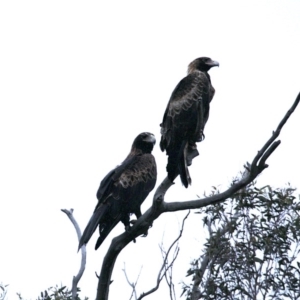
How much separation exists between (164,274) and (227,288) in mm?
3678

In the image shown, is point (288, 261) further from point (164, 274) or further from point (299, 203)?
point (164, 274)

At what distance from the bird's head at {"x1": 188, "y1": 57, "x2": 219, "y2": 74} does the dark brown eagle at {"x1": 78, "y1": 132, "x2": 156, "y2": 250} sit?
1389 millimetres

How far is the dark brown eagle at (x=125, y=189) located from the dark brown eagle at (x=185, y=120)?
30cm

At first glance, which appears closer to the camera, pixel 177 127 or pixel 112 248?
pixel 112 248

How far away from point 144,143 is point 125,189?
36.1 inches

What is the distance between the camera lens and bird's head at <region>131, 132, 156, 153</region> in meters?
8.61

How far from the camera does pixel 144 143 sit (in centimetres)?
870

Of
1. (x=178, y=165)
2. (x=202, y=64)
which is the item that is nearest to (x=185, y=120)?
(x=178, y=165)

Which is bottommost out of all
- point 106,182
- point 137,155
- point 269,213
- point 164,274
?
point 164,274

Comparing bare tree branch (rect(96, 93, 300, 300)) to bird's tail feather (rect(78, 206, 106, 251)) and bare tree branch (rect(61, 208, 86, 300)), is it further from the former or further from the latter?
bare tree branch (rect(61, 208, 86, 300))

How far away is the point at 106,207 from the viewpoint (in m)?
7.61

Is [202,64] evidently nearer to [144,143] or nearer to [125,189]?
[144,143]

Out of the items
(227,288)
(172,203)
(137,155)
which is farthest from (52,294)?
(172,203)

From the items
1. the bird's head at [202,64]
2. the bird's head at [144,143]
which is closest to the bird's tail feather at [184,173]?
the bird's head at [144,143]
